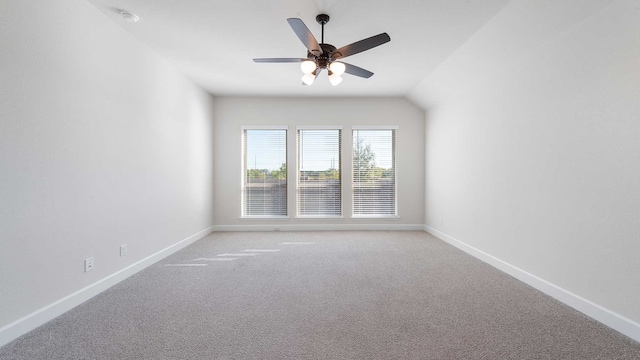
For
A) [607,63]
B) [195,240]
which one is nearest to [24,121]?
[195,240]

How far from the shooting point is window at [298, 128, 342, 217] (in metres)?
5.31

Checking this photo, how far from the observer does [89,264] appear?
239cm

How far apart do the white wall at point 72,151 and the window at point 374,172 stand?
3349mm

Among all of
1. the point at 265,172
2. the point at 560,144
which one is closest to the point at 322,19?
the point at 560,144

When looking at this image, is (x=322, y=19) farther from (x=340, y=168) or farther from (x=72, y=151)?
(x=340, y=168)

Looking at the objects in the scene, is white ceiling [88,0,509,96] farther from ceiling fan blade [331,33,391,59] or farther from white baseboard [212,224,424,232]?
white baseboard [212,224,424,232]

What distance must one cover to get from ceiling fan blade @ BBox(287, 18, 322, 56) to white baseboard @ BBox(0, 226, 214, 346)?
284cm

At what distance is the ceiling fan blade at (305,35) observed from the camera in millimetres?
1962

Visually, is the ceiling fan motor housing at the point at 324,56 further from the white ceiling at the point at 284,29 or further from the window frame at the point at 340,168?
the window frame at the point at 340,168

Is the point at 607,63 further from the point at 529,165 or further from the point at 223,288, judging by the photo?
the point at 223,288

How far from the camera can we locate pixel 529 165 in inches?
107

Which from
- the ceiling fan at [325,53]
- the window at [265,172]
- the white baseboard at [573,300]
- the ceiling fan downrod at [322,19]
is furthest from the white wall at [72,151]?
the white baseboard at [573,300]

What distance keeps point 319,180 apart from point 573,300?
12.9ft

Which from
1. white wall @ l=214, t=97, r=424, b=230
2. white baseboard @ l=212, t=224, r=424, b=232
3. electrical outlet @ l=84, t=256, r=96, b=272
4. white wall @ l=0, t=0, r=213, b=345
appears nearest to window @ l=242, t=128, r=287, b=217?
white wall @ l=214, t=97, r=424, b=230
